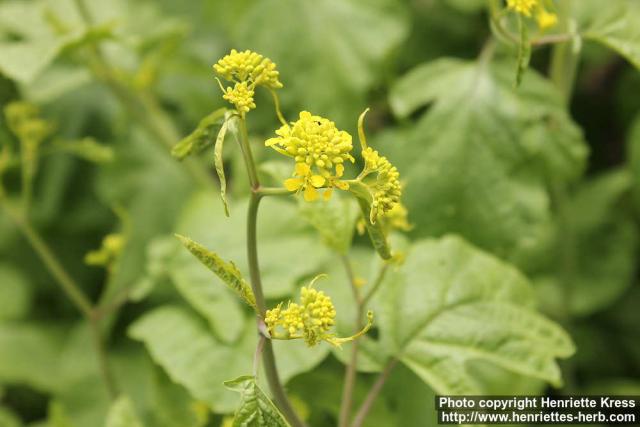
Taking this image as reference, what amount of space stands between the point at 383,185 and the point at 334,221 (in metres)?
0.25

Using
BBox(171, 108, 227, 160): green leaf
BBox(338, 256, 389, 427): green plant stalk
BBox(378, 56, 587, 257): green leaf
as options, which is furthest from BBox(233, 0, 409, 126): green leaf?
BBox(171, 108, 227, 160): green leaf

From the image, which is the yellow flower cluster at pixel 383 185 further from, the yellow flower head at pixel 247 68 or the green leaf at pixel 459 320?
the green leaf at pixel 459 320

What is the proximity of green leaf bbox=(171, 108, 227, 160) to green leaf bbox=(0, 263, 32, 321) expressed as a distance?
3.23 feet

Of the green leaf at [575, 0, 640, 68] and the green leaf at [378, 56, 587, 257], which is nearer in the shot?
the green leaf at [575, 0, 640, 68]

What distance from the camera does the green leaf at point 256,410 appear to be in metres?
0.68

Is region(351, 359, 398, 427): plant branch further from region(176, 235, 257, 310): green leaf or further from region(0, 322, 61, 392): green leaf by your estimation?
region(0, 322, 61, 392): green leaf

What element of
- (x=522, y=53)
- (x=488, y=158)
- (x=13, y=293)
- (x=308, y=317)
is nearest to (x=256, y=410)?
(x=308, y=317)

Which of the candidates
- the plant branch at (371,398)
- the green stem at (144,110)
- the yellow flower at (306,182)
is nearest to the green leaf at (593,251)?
the plant branch at (371,398)

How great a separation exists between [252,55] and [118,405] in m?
0.58

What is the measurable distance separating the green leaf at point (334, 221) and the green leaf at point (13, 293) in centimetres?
89

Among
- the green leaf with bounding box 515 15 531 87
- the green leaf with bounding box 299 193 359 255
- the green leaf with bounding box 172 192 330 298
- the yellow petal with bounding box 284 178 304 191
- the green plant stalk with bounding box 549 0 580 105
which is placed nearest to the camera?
the yellow petal with bounding box 284 178 304 191

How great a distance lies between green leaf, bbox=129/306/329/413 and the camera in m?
1.02

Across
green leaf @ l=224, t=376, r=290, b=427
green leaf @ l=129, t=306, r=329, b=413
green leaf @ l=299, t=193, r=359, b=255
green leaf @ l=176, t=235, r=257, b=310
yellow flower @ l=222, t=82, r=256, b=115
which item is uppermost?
green leaf @ l=299, t=193, r=359, b=255

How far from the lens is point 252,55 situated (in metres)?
0.67
